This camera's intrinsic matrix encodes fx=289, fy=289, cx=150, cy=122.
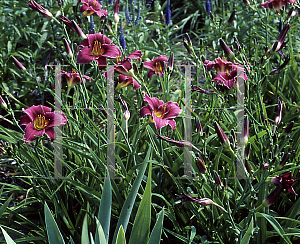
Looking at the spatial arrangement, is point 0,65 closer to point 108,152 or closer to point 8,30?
point 8,30

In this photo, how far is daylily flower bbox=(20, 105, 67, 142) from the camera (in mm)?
1188

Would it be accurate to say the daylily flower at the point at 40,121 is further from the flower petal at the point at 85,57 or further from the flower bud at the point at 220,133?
the flower bud at the point at 220,133

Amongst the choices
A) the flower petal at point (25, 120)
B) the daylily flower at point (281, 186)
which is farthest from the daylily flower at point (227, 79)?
the flower petal at point (25, 120)

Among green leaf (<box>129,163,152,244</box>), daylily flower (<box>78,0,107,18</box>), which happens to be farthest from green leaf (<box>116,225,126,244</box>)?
daylily flower (<box>78,0,107,18</box>)

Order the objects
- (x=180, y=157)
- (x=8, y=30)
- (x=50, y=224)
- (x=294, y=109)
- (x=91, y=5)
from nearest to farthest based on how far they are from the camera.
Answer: (x=50, y=224) < (x=180, y=157) < (x=91, y=5) < (x=294, y=109) < (x=8, y=30)

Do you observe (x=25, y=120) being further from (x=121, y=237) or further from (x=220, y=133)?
(x=220, y=133)

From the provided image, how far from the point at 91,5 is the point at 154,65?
1.57 feet

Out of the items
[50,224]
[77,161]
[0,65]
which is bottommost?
[77,161]

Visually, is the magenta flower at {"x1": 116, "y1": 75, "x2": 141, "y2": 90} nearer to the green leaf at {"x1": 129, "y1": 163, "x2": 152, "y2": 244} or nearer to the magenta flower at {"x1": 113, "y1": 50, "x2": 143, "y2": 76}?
the magenta flower at {"x1": 113, "y1": 50, "x2": 143, "y2": 76}

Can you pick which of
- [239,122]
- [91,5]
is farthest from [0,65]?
[239,122]

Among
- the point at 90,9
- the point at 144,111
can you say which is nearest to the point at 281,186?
the point at 144,111

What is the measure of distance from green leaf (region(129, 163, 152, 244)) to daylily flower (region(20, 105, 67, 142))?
18.3 inches

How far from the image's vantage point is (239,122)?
4.94 feet

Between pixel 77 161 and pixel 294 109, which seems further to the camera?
pixel 294 109
